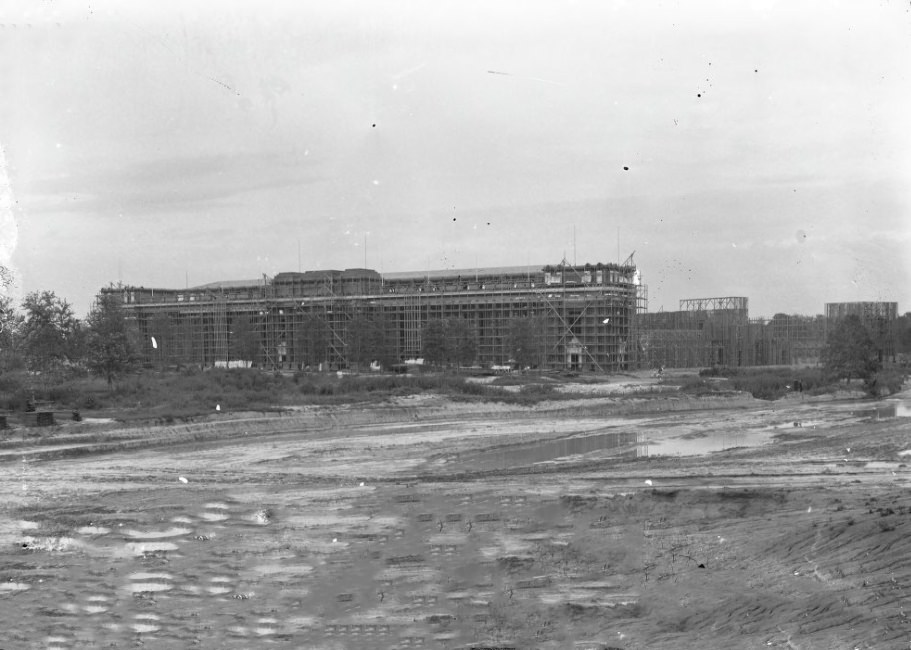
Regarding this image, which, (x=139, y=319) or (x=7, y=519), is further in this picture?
(x=139, y=319)

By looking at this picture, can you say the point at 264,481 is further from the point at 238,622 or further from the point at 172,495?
the point at 238,622

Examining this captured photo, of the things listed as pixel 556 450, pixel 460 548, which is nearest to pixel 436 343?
pixel 556 450

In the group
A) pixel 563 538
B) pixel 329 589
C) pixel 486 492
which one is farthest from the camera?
pixel 486 492

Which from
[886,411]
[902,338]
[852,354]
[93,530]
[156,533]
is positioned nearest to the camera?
[156,533]

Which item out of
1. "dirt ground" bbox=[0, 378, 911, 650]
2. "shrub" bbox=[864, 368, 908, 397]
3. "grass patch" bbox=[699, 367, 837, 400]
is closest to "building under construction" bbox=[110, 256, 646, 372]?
"grass patch" bbox=[699, 367, 837, 400]

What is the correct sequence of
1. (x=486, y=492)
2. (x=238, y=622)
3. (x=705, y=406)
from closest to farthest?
(x=238, y=622) < (x=486, y=492) < (x=705, y=406)

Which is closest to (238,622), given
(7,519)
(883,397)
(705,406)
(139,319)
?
(7,519)

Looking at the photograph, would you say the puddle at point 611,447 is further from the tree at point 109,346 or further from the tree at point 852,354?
the tree at point 109,346

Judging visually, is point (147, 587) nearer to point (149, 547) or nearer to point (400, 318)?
point (149, 547)
